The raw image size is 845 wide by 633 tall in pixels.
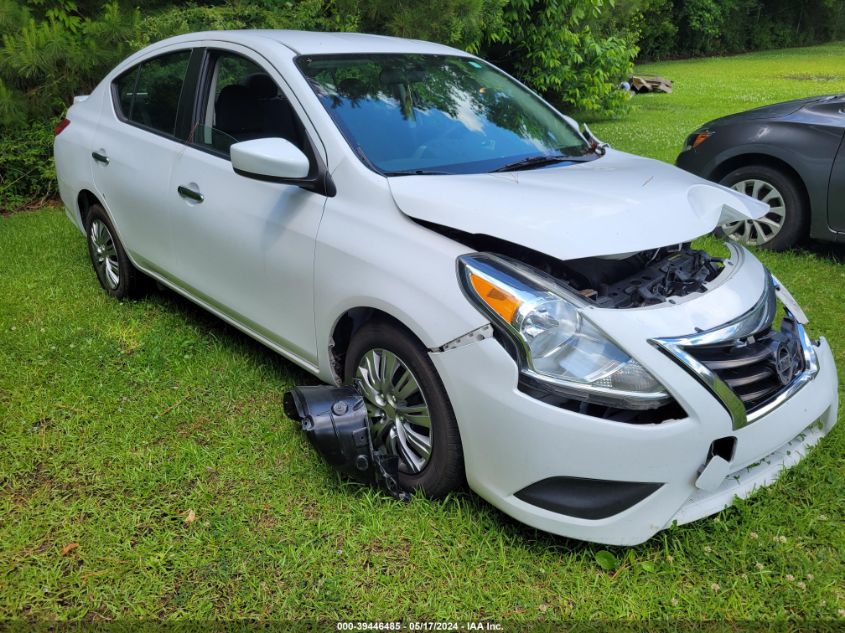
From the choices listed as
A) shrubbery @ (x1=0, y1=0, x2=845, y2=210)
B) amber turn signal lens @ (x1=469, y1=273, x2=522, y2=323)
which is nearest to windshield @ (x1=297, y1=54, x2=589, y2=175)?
amber turn signal lens @ (x1=469, y1=273, x2=522, y2=323)

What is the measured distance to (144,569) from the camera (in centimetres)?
256

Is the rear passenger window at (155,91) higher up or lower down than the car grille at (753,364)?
higher up

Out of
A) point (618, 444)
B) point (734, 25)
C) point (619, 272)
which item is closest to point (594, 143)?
point (619, 272)

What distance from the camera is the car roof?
344 cm

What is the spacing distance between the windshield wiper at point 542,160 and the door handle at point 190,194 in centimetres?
149

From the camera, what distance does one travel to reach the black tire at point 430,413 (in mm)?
2539

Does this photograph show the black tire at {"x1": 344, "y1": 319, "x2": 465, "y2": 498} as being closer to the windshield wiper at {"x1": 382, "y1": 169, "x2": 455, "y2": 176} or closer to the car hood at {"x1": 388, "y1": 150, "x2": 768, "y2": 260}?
the car hood at {"x1": 388, "y1": 150, "x2": 768, "y2": 260}

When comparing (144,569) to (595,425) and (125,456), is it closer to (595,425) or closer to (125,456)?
(125,456)

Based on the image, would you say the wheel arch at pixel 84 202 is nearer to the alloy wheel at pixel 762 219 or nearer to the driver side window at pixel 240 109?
the driver side window at pixel 240 109

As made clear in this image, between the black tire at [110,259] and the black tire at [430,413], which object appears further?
the black tire at [110,259]

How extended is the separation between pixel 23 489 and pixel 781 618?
291cm

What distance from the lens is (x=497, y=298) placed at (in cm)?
236

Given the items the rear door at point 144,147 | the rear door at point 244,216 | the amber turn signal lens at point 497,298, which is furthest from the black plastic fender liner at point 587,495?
the rear door at point 144,147

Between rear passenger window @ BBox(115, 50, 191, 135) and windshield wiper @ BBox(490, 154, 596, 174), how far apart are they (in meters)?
1.94
